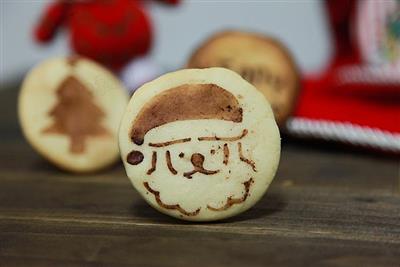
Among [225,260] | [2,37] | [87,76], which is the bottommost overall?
[225,260]

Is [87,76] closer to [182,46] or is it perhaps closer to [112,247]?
[112,247]

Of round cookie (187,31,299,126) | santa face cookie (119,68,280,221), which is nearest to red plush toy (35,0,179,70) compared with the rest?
round cookie (187,31,299,126)

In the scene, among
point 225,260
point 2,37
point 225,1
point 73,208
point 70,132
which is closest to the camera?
point 225,260

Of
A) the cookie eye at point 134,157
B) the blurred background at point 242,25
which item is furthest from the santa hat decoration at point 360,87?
the cookie eye at point 134,157

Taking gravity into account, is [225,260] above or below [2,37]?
below

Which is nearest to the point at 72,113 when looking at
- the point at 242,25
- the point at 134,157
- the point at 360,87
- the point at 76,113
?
the point at 76,113

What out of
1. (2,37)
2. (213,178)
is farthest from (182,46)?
(213,178)

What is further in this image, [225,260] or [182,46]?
[182,46]
